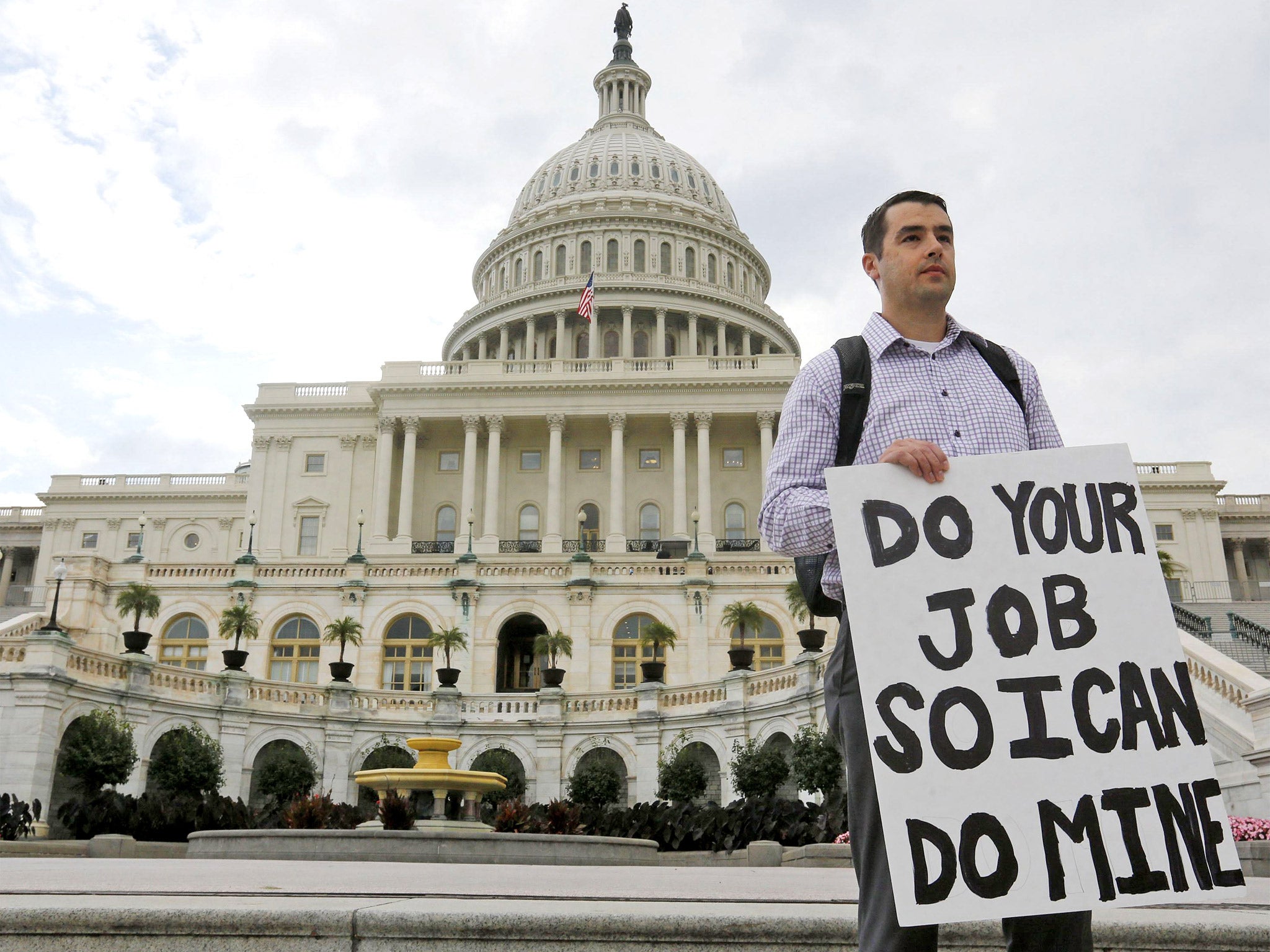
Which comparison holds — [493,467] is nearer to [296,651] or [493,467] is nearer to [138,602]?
[296,651]

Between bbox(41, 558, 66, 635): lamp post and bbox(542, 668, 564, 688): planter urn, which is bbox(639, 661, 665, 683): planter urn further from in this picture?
bbox(41, 558, 66, 635): lamp post

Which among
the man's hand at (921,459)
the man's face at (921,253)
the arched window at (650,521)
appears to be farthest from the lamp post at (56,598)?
the arched window at (650,521)

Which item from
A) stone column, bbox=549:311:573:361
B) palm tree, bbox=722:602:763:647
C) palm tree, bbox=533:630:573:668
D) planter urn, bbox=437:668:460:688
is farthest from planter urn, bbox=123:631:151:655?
stone column, bbox=549:311:573:361

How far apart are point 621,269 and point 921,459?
322ft

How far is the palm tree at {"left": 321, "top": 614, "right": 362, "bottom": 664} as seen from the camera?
4384 centimetres

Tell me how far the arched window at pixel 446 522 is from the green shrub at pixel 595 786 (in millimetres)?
39348

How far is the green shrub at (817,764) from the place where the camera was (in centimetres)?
2825

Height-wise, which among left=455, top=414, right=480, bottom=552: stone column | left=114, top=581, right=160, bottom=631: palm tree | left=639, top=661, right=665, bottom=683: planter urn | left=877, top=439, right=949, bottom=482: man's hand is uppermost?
left=455, top=414, right=480, bottom=552: stone column

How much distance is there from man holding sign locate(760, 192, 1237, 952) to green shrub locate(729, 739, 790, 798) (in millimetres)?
27099

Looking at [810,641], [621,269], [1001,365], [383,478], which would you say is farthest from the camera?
[621,269]

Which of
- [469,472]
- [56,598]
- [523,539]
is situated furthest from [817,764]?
[469,472]

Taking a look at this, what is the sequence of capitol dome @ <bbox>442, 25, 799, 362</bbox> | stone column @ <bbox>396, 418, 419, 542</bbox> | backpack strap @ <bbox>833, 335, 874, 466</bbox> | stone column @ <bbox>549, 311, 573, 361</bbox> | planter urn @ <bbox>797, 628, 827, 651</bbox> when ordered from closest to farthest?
backpack strap @ <bbox>833, 335, 874, 466</bbox>, planter urn @ <bbox>797, 628, 827, 651</bbox>, stone column @ <bbox>396, 418, 419, 542</bbox>, stone column @ <bbox>549, 311, 573, 361</bbox>, capitol dome @ <bbox>442, 25, 799, 362</bbox>

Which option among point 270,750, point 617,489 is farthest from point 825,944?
point 617,489

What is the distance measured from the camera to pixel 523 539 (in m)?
74.4
